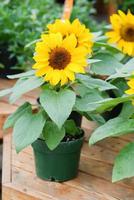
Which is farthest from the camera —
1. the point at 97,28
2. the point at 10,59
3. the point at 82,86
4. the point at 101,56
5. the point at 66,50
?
the point at 97,28

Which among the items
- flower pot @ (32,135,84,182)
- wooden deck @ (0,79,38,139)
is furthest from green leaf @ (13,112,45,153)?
wooden deck @ (0,79,38,139)

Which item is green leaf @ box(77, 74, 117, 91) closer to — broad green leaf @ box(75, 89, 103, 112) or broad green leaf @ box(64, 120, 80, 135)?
broad green leaf @ box(75, 89, 103, 112)

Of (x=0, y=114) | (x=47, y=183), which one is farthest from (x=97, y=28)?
(x=47, y=183)

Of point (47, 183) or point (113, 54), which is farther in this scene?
point (113, 54)

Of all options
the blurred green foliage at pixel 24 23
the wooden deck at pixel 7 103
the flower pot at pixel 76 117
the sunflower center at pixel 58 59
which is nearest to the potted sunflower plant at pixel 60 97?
the sunflower center at pixel 58 59

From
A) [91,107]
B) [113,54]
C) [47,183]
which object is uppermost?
[113,54]

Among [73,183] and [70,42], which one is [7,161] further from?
[70,42]

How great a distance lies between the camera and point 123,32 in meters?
1.98

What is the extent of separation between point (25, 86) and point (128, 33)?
0.52 metres

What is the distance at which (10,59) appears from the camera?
3.02m

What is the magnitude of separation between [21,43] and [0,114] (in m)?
0.70

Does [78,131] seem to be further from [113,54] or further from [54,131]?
[113,54]

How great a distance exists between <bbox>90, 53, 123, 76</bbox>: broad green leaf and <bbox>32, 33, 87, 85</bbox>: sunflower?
0.92 ft

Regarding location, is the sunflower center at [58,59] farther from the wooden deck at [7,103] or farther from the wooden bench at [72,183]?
the wooden deck at [7,103]
